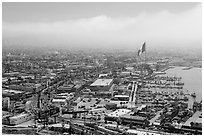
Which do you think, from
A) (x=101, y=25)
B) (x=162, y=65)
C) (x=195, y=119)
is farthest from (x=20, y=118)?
(x=195, y=119)

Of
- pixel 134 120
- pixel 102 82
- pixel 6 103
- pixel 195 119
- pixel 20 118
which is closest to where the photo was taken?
pixel 195 119

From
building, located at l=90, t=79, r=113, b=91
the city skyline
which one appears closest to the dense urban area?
building, located at l=90, t=79, r=113, b=91

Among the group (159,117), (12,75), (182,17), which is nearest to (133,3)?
(182,17)

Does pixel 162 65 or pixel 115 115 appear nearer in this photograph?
pixel 115 115

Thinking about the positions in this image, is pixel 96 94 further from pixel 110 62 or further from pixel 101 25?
pixel 101 25

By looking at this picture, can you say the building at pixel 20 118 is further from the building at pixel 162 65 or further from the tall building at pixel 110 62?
the building at pixel 162 65

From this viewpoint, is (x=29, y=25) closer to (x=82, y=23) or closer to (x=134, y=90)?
(x=82, y=23)
